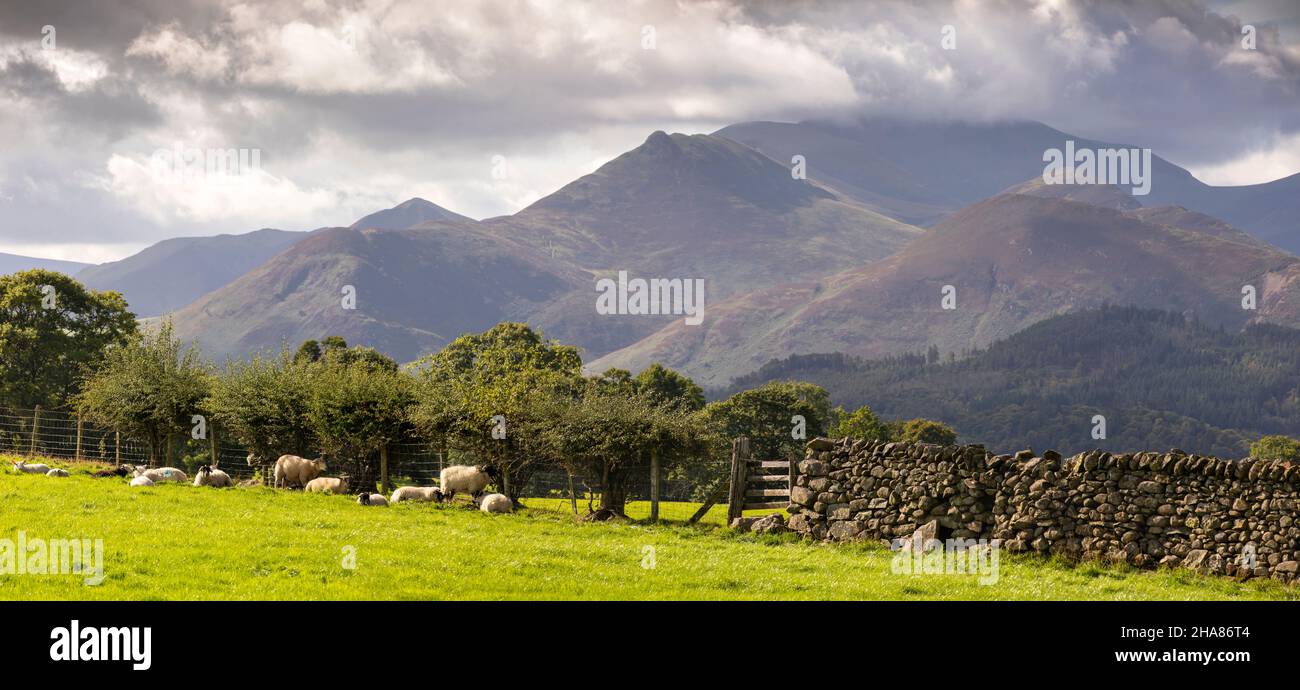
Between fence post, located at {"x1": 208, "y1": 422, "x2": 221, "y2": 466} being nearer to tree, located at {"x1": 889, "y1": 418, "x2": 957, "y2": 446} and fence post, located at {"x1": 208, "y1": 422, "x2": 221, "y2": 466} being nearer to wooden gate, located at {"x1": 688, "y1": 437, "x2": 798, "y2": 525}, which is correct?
wooden gate, located at {"x1": 688, "y1": 437, "x2": 798, "y2": 525}

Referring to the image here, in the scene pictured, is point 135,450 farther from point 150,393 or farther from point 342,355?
point 342,355

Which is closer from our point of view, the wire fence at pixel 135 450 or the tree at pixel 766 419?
the wire fence at pixel 135 450

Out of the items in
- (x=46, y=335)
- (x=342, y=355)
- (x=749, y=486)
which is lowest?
(x=749, y=486)

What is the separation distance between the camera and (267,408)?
114ft

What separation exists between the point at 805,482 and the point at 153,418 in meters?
23.2

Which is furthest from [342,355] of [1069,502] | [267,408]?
[1069,502]

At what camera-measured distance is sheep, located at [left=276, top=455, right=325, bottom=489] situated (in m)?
32.5

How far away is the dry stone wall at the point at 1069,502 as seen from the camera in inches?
691

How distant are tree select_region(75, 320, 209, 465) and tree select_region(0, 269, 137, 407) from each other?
30.8m

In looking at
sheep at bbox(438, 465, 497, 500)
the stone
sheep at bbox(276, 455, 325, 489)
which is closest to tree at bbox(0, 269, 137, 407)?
sheep at bbox(276, 455, 325, 489)

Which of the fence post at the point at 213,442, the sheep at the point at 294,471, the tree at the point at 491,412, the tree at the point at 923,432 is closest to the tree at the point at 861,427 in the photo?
the tree at the point at 923,432

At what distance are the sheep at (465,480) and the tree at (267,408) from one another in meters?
7.28

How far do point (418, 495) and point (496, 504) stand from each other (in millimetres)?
3114

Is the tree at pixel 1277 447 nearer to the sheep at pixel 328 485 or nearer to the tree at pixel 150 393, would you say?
the sheep at pixel 328 485
